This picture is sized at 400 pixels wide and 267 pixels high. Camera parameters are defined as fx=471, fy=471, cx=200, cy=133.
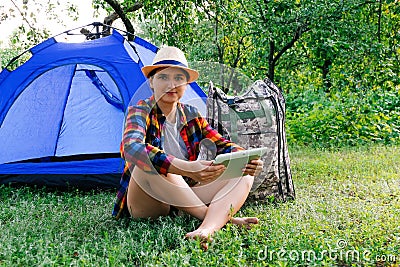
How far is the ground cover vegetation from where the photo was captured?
214 cm

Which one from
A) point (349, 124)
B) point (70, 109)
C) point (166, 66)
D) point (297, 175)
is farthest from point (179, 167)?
point (349, 124)

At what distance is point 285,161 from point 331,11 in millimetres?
3428

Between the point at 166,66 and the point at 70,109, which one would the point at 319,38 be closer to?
the point at 70,109

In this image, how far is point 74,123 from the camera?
4.36 m

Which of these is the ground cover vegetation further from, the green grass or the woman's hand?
the woman's hand

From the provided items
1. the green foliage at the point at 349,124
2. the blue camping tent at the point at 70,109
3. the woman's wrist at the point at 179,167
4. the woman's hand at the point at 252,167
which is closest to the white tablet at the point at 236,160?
the woman's hand at the point at 252,167

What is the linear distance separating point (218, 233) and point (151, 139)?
0.61 meters

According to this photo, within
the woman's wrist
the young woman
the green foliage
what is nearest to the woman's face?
the young woman

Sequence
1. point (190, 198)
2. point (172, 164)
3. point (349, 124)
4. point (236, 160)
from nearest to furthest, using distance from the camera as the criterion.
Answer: point (172, 164)
point (236, 160)
point (190, 198)
point (349, 124)

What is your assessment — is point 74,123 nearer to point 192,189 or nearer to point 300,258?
point 192,189

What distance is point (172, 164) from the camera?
86.5 inches

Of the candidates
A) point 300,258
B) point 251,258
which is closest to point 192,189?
point 251,258

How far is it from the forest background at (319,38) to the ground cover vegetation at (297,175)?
0.02 m

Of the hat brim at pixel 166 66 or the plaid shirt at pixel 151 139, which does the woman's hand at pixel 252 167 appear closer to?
the plaid shirt at pixel 151 139
